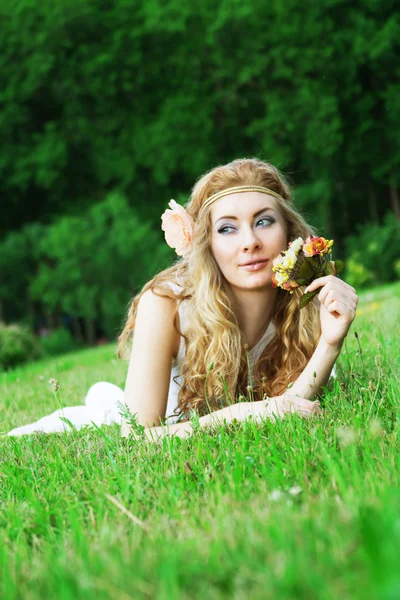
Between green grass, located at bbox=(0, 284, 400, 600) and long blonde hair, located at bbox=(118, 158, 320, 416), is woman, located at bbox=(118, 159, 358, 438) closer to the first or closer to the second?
long blonde hair, located at bbox=(118, 158, 320, 416)

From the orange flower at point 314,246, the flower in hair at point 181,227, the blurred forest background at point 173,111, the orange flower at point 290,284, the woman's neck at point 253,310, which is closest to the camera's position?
the orange flower at point 314,246

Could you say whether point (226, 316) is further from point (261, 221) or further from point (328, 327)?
point (328, 327)

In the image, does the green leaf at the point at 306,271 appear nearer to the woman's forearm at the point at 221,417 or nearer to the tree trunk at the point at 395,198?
the woman's forearm at the point at 221,417

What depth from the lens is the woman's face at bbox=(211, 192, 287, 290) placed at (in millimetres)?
3268

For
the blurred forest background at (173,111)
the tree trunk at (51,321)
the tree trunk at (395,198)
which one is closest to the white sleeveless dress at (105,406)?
the blurred forest background at (173,111)

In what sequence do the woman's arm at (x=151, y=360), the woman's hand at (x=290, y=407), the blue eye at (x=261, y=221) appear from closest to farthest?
1. the woman's hand at (x=290, y=407)
2. the woman's arm at (x=151, y=360)
3. the blue eye at (x=261, y=221)

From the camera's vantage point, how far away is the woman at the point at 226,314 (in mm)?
3236

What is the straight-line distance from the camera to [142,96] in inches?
952

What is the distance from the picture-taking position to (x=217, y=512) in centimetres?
172

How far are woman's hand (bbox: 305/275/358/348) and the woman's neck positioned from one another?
558 millimetres

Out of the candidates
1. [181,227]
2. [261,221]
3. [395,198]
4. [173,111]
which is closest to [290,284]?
[261,221]

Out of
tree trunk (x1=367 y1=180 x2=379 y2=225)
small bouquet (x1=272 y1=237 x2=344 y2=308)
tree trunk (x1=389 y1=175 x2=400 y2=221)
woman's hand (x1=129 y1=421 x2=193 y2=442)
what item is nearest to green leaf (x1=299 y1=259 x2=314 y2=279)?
small bouquet (x1=272 y1=237 x2=344 y2=308)

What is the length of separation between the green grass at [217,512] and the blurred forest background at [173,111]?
17.5m

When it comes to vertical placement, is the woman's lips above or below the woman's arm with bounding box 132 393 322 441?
above
